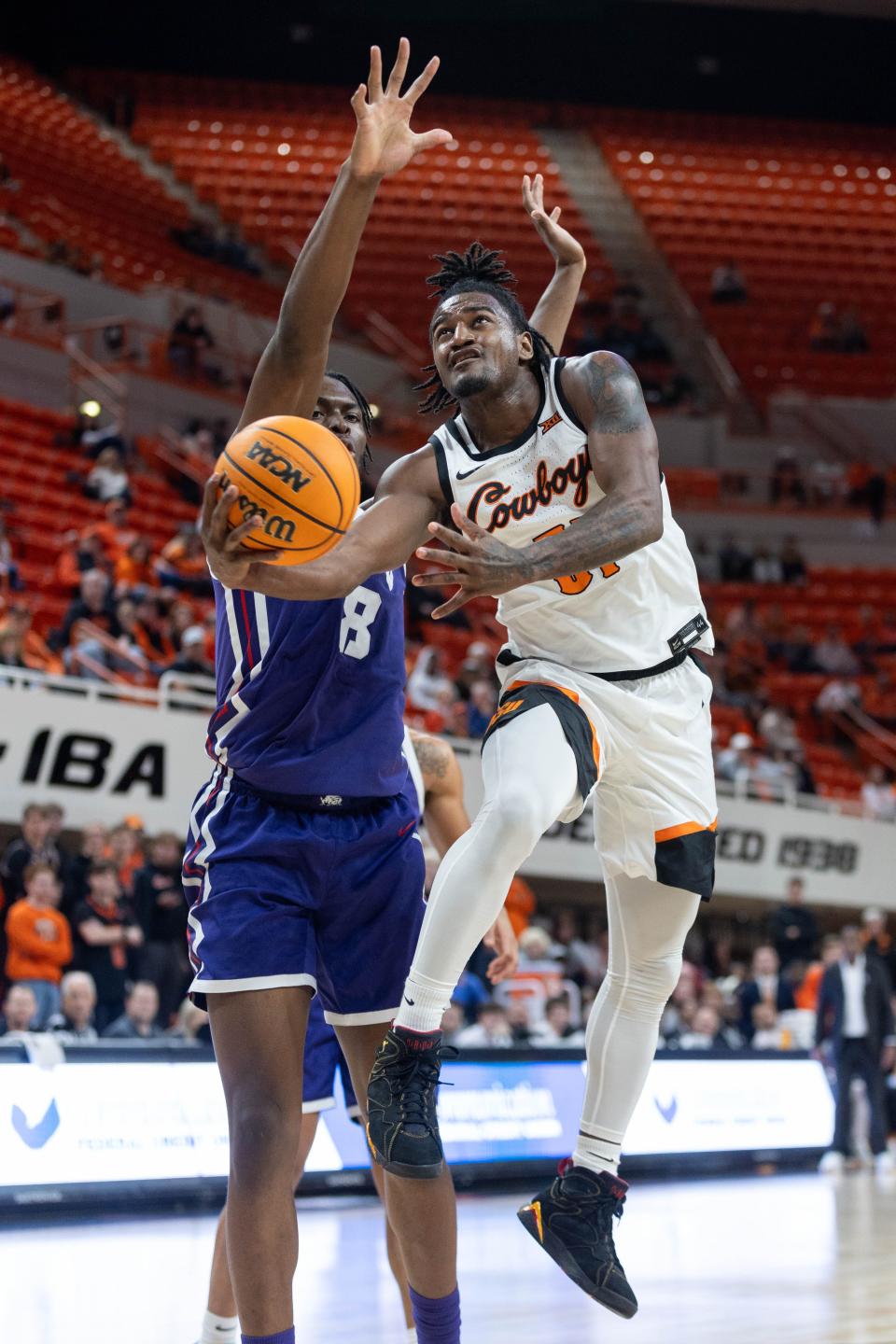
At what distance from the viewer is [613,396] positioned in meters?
3.97

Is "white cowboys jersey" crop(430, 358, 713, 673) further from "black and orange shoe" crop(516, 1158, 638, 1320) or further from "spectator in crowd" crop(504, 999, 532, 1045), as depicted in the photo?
"spectator in crowd" crop(504, 999, 532, 1045)

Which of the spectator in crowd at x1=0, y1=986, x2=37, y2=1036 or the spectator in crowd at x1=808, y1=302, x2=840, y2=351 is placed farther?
the spectator in crowd at x1=808, y1=302, x2=840, y2=351

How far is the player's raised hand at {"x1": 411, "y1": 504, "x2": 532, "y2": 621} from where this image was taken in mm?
3525

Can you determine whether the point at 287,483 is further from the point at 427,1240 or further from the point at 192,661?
the point at 192,661

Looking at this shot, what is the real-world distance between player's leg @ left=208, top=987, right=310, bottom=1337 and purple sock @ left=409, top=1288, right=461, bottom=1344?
36 cm

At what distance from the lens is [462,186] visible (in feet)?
96.1

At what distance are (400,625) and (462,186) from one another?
26594mm

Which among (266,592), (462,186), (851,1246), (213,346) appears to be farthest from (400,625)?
(462,186)

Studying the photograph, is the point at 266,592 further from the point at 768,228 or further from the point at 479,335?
the point at 768,228

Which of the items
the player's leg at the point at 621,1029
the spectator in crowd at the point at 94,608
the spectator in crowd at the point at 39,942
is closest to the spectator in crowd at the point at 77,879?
the spectator in crowd at the point at 39,942

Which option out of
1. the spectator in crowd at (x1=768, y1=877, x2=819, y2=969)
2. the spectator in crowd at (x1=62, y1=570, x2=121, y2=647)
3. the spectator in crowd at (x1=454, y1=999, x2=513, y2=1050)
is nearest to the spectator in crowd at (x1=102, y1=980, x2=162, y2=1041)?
the spectator in crowd at (x1=454, y1=999, x2=513, y2=1050)

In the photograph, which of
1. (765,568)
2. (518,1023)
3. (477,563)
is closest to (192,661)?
(518,1023)

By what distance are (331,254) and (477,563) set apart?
774mm

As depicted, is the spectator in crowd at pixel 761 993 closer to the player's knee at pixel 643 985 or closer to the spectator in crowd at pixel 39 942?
the spectator in crowd at pixel 39 942
